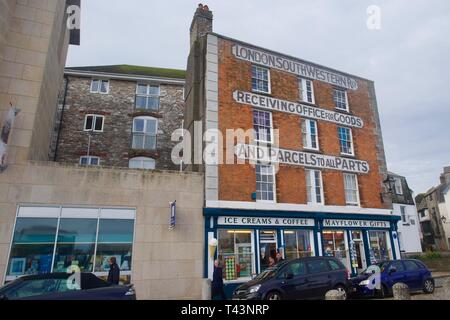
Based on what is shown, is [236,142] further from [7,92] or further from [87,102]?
[87,102]

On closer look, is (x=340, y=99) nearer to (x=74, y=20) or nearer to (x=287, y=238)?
(x=287, y=238)

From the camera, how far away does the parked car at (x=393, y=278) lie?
12.6 meters

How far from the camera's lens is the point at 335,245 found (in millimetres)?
17625

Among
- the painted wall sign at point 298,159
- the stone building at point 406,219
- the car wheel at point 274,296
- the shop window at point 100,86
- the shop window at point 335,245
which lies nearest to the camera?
the car wheel at point 274,296

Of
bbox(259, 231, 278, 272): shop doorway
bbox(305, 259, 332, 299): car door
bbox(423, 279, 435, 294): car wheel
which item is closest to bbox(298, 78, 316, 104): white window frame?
bbox(259, 231, 278, 272): shop doorway

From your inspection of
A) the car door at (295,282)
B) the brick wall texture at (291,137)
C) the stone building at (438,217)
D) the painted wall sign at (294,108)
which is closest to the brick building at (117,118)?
the brick wall texture at (291,137)

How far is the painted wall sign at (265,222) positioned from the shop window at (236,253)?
1.49 feet

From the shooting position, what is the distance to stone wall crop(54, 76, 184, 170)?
22.2 metres

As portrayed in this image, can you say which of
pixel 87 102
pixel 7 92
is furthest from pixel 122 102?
pixel 7 92

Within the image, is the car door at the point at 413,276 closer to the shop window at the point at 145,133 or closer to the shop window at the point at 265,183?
the shop window at the point at 265,183

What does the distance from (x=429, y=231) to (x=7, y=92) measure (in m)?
54.6

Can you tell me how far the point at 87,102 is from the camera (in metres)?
23.5

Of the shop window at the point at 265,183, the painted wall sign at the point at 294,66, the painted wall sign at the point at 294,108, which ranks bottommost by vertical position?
the shop window at the point at 265,183

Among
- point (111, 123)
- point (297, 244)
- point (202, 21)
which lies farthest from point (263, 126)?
point (111, 123)
